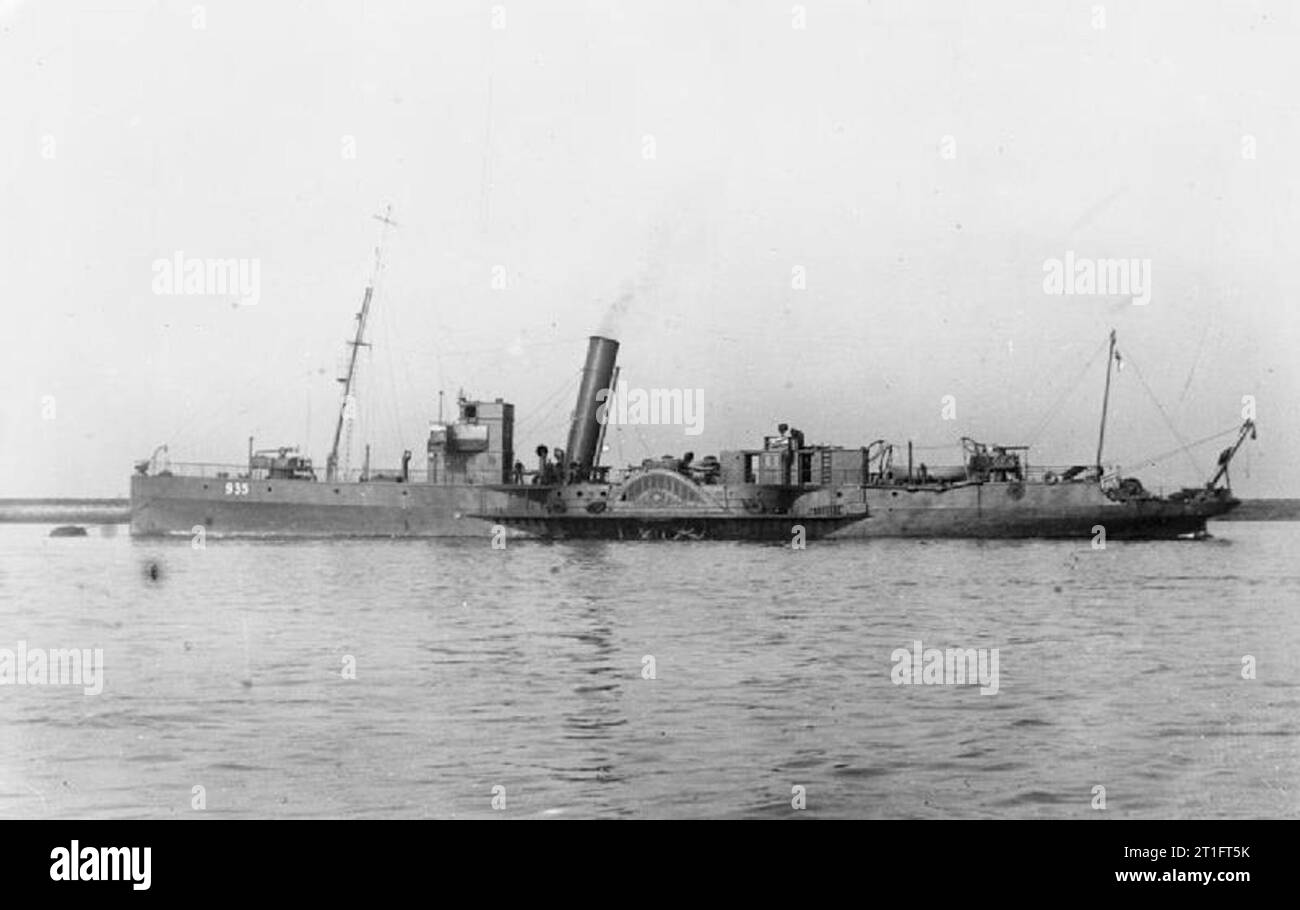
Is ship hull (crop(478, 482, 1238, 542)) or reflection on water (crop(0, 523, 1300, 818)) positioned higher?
ship hull (crop(478, 482, 1238, 542))

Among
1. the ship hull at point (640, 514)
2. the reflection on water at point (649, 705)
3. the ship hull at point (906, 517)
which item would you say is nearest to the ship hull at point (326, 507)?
the ship hull at point (640, 514)

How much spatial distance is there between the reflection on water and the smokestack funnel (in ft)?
69.5

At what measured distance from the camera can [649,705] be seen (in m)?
10.6

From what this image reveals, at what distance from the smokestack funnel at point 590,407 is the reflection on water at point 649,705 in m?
21.2

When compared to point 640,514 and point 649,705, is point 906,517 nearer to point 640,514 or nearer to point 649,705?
point 640,514

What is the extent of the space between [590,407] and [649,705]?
115 feet

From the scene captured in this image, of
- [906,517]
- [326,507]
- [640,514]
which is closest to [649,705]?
[640,514]

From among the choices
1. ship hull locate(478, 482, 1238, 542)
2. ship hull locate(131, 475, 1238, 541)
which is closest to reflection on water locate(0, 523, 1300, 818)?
ship hull locate(478, 482, 1238, 542)

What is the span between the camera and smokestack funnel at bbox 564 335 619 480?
44.0 m

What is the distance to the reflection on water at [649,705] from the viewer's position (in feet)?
25.5

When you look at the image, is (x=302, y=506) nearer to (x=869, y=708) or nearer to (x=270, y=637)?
(x=270, y=637)

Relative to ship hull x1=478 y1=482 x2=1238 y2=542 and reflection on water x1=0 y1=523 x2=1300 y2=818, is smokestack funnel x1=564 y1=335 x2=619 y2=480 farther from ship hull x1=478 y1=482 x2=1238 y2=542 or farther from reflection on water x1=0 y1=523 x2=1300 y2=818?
reflection on water x1=0 y1=523 x2=1300 y2=818
